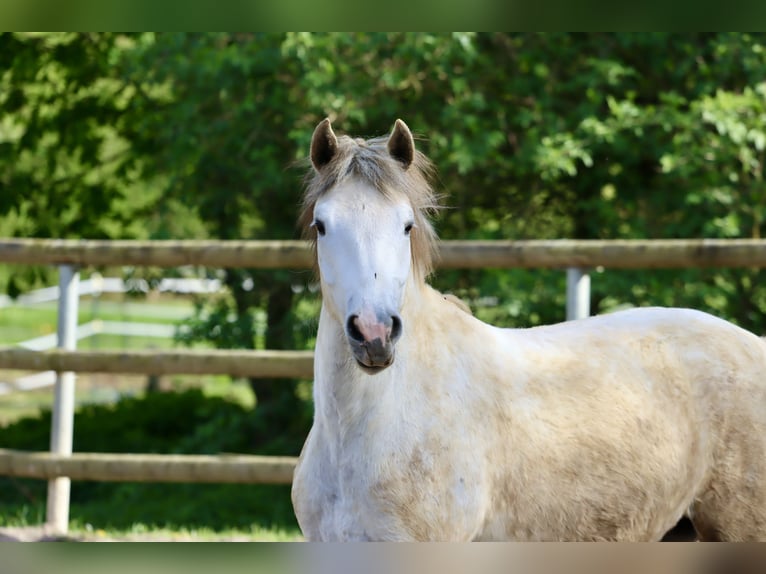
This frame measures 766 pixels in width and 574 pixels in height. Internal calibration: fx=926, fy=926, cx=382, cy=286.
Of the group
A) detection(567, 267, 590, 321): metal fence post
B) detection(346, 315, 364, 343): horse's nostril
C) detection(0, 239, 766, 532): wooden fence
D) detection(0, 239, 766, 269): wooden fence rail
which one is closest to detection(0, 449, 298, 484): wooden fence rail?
detection(0, 239, 766, 532): wooden fence

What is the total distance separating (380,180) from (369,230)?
16cm

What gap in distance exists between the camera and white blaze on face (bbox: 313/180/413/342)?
1.99 metres

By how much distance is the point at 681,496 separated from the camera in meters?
2.54

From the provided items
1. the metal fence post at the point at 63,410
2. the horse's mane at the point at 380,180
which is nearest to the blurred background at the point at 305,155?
the metal fence post at the point at 63,410

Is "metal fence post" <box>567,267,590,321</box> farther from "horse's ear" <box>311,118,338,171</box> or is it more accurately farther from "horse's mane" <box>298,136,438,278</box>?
"horse's ear" <box>311,118,338,171</box>

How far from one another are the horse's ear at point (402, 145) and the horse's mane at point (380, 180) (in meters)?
0.02

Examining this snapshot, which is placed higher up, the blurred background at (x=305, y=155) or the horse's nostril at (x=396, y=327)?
the blurred background at (x=305, y=155)

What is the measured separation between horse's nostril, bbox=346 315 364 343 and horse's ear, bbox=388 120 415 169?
1.71 ft

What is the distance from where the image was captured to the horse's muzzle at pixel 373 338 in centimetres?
192

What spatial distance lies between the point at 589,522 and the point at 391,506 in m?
0.59

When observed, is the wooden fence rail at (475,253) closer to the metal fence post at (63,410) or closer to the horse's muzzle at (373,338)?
the metal fence post at (63,410)

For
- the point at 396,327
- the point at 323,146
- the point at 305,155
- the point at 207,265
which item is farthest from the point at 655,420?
the point at 305,155
